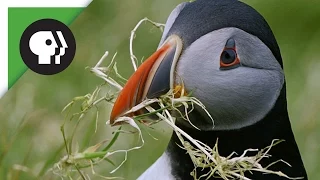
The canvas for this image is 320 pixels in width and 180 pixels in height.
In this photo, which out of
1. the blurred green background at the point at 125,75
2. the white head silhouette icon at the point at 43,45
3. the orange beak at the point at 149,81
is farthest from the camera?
the blurred green background at the point at 125,75

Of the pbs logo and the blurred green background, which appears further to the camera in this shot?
the blurred green background

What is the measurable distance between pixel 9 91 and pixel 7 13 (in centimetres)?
25

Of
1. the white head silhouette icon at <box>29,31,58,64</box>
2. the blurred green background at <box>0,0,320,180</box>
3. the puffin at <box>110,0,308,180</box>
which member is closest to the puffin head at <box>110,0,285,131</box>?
the puffin at <box>110,0,308,180</box>

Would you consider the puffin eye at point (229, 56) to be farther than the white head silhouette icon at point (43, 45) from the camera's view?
No

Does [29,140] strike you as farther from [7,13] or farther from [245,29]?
[245,29]

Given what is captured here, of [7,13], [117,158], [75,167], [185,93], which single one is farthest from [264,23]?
[117,158]

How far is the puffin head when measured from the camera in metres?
→ 1.60

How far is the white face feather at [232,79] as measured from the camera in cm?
162

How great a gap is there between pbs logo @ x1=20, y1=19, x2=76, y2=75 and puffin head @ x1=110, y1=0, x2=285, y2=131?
1.32ft

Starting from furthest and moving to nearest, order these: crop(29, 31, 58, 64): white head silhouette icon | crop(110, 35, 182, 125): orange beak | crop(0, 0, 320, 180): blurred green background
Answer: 1. crop(0, 0, 320, 180): blurred green background
2. crop(29, 31, 58, 64): white head silhouette icon
3. crop(110, 35, 182, 125): orange beak

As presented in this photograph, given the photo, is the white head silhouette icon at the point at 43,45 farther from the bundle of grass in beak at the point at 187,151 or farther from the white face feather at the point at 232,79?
the white face feather at the point at 232,79

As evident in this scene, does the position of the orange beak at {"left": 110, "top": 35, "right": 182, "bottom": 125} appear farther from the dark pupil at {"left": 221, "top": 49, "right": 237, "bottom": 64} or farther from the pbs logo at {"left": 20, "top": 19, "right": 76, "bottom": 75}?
the pbs logo at {"left": 20, "top": 19, "right": 76, "bottom": 75}

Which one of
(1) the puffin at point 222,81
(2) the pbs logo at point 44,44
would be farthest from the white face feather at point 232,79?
(2) the pbs logo at point 44,44

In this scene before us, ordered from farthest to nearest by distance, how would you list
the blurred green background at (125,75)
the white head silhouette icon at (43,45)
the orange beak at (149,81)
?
the blurred green background at (125,75) → the white head silhouette icon at (43,45) → the orange beak at (149,81)
